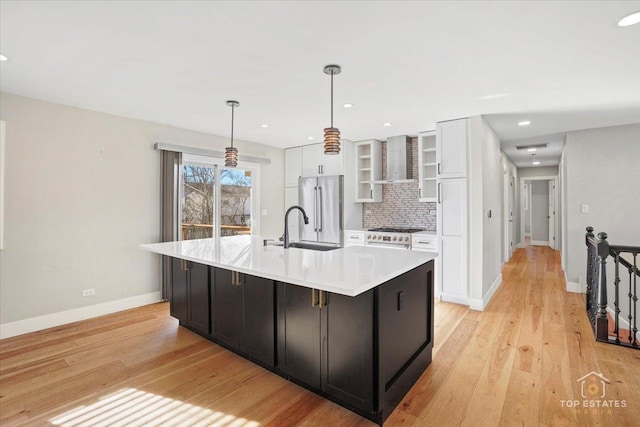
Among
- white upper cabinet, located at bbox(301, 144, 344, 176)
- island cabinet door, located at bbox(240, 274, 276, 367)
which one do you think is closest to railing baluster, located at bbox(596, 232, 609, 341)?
island cabinet door, located at bbox(240, 274, 276, 367)

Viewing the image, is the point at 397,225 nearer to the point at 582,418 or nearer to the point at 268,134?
the point at 268,134

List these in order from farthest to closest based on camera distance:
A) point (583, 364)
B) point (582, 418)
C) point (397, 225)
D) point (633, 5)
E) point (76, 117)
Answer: point (397, 225) → point (76, 117) → point (583, 364) → point (582, 418) → point (633, 5)

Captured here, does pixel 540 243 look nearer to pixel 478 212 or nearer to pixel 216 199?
pixel 478 212

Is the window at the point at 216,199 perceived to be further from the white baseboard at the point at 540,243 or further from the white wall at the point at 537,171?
the white baseboard at the point at 540,243

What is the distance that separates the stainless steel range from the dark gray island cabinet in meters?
2.06

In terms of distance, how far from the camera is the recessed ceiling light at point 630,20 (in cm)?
187

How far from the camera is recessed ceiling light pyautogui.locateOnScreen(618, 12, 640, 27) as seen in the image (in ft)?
6.15

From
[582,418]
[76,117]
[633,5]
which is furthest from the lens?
[76,117]

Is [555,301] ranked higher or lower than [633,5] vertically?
lower

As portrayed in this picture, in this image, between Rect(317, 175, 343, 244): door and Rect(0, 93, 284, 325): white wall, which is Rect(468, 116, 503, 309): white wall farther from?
Rect(0, 93, 284, 325): white wall

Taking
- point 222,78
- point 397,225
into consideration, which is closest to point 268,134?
point 222,78

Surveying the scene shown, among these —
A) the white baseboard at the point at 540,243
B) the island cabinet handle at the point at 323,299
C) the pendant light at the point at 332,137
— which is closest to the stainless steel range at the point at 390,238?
the pendant light at the point at 332,137

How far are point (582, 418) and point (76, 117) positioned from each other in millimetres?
5287

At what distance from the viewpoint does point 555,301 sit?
169 inches
